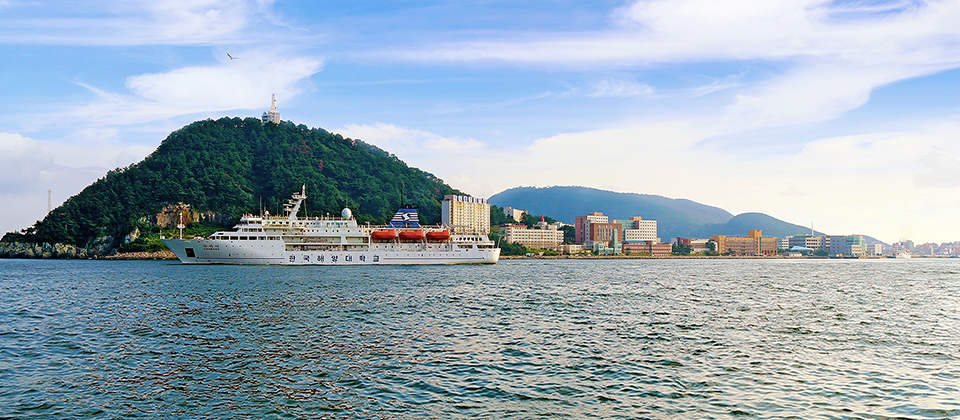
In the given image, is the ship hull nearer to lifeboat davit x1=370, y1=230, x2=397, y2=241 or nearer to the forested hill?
lifeboat davit x1=370, y1=230, x2=397, y2=241

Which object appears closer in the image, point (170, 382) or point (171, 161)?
point (170, 382)

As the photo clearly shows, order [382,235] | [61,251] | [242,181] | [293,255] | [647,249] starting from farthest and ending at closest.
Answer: [647,249] → [242,181] → [61,251] → [382,235] → [293,255]

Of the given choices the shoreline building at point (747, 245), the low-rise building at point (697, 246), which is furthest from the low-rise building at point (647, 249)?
the shoreline building at point (747, 245)

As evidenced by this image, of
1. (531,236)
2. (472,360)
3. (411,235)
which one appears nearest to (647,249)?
(531,236)

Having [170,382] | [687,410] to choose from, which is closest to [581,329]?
[687,410]

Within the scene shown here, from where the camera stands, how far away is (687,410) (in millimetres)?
10492

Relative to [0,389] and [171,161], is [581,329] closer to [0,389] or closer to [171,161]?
[0,389]

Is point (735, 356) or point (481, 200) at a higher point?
point (481, 200)

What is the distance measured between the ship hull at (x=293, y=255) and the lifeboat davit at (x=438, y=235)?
1080 millimetres

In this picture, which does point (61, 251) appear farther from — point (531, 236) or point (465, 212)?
point (531, 236)

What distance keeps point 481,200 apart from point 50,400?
506 ft

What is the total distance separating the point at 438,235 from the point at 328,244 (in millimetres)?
13462

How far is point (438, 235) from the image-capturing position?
7212 centimetres

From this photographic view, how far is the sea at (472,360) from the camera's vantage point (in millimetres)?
10711
